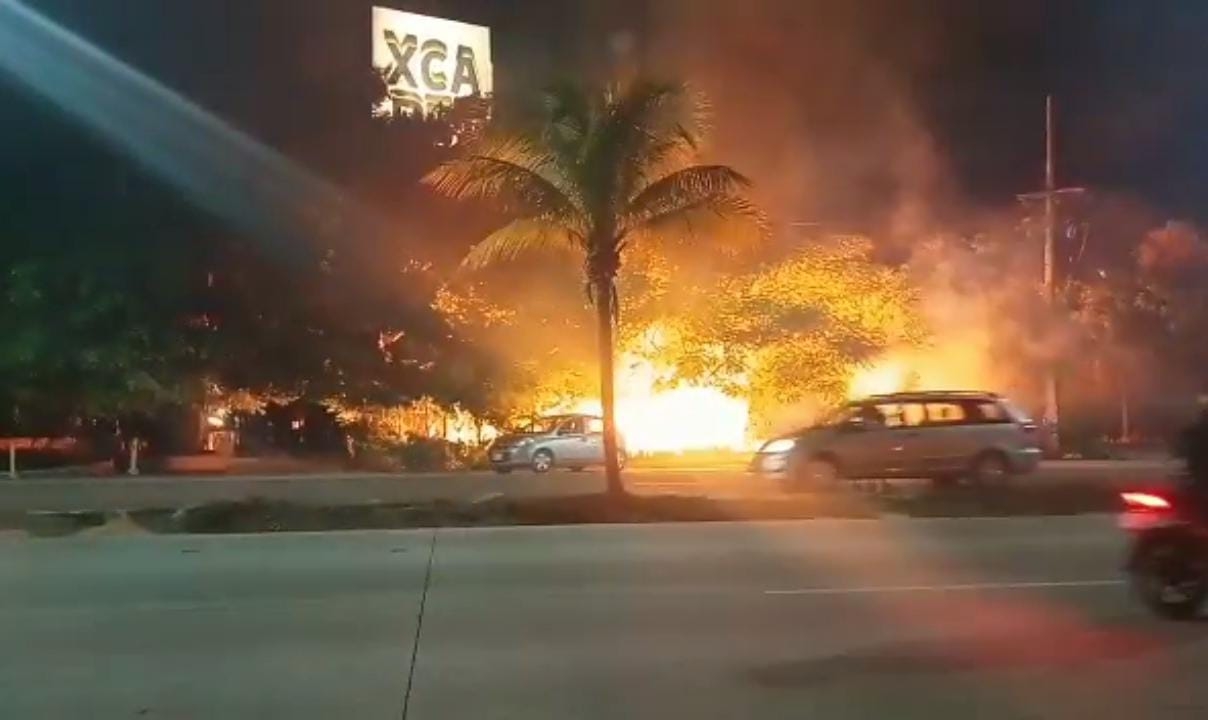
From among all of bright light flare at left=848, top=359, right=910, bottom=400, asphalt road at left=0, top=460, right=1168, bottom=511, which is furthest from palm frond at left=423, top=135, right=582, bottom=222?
bright light flare at left=848, top=359, right=910, bottom=400

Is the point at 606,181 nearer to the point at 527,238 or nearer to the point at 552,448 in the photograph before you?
the point at 527,238

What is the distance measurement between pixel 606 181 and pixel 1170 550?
34.5 ft

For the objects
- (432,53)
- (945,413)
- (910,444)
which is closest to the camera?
(910,444)

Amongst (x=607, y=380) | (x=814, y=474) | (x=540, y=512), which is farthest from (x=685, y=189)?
(x=814, y=474)

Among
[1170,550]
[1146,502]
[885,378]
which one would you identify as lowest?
[1170,550]

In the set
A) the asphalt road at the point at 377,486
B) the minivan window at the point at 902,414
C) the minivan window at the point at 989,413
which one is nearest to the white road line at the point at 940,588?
the asphalt road at the point at 377,486

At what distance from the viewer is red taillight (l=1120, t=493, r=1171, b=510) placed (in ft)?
35.5

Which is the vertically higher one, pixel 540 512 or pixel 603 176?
pixel 603 176

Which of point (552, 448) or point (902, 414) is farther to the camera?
point (552, 448)

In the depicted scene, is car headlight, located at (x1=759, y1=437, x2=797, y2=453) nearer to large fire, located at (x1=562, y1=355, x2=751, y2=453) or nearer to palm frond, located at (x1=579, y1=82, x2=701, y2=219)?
palm frond, located at (x1=579, y1=82, x2=701, y2=219)

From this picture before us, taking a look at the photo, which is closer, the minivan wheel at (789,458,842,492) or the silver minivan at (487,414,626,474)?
the minivan wheel at (789,458,842,492)

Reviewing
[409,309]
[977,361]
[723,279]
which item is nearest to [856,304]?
[723,279]

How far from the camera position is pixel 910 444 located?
2361cm

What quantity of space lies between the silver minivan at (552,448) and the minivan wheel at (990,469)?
32.3 feet
